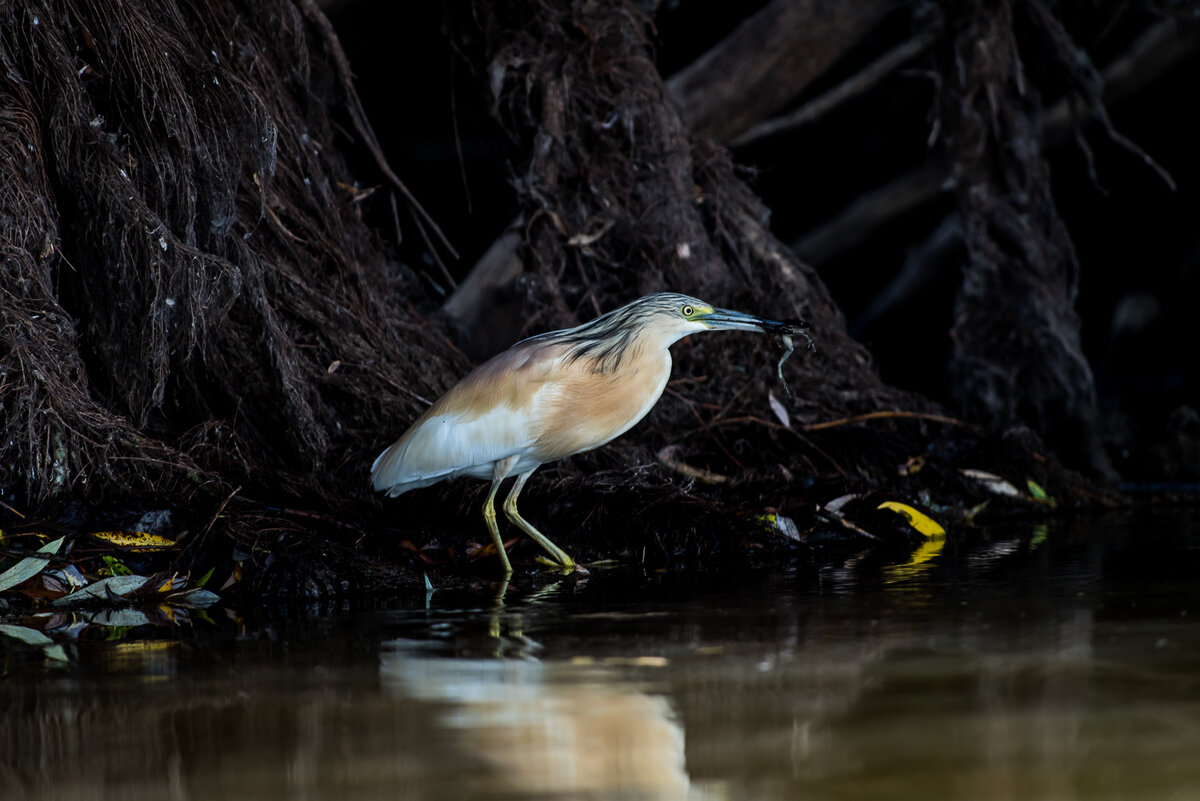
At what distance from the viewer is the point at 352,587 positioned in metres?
4.11

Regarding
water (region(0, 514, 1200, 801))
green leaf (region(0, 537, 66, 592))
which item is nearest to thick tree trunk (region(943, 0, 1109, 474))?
water (region(0, 514, 1200, 801))

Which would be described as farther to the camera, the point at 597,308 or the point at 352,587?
the point at 597,308

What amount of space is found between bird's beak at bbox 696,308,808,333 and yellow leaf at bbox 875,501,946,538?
103 centimetres

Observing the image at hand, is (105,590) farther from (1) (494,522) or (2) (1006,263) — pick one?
(2) (1006,263)

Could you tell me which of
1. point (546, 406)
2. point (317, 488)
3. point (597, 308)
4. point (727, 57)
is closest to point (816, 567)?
point (546, 406)

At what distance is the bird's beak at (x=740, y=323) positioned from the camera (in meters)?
4.67

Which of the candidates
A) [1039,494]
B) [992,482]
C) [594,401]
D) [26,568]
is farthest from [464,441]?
[1039,494]

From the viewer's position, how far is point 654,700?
90.4 inches

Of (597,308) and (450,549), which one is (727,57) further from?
(450,549)

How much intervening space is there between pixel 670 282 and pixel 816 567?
2.50m

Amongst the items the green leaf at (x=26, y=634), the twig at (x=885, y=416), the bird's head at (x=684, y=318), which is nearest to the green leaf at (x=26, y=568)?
the green leaf at (x=26, y=634)

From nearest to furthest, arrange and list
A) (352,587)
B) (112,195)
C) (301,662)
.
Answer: (301,662) < (352,587) < (112,195)

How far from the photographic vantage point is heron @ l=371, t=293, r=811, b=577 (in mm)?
4543

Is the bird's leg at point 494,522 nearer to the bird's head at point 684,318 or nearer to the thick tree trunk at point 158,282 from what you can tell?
the thick tree trunk at point 158,282
